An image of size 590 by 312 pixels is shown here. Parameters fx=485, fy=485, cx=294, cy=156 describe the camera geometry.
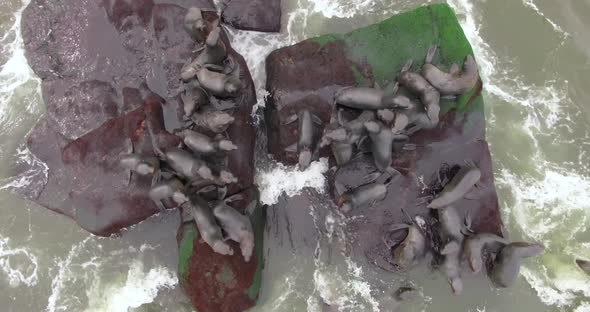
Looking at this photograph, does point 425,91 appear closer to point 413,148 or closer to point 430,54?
point 430,54

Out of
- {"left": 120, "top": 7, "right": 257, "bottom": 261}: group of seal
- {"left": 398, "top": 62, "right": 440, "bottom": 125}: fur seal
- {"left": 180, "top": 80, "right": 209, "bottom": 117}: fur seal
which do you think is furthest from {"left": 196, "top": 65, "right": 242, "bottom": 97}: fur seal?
{"left": 398, "top": 62, "right": 440, "bottom": 125}: fur seal

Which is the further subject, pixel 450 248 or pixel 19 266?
pixel 19 266

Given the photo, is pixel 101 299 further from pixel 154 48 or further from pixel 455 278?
pixel 455 278

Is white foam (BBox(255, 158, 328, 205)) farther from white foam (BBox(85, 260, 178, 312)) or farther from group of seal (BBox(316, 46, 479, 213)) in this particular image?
white foam (BBox(85, 260, 178, 312))

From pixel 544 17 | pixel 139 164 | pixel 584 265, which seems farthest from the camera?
pixel 544 17

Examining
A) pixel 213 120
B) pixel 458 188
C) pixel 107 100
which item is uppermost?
pixel 213 120

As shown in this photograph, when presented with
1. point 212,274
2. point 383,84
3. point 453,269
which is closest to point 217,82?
point 383,84
